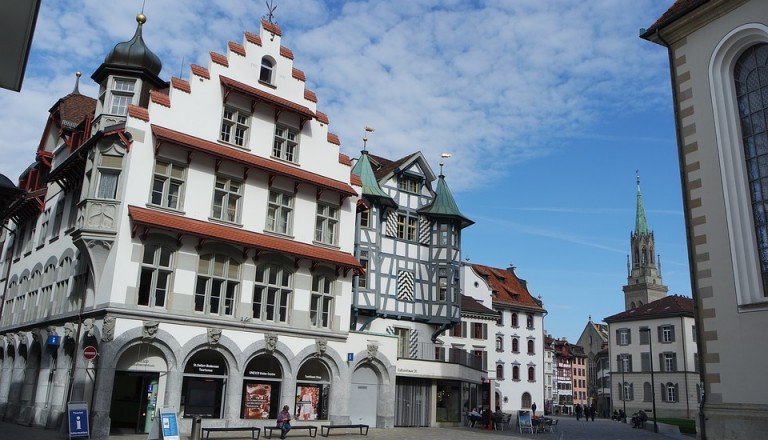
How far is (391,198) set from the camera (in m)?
41.8

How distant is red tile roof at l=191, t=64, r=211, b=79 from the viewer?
28.7m

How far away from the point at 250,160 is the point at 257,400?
1051 cm

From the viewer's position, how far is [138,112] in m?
26.8

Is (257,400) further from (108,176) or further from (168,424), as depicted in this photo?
(108,176)

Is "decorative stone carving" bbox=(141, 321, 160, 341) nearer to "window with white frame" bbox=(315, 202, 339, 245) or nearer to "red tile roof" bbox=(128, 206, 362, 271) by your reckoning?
"red tile roof" bbox=(128, 206, 362, 271)

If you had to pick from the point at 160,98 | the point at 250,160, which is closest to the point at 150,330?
the point at 250,160

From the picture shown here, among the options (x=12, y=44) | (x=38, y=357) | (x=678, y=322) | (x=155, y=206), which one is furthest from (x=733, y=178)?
(x=678, y=322)

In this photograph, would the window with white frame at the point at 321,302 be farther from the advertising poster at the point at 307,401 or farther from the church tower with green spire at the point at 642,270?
the church tower with green spire at the point at 642,270

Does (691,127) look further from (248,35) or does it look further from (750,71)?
(248,35)

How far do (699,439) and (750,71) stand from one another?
1012 cm

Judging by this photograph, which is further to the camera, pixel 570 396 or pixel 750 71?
pixel 570 396

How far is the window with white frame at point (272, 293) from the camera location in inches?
1150

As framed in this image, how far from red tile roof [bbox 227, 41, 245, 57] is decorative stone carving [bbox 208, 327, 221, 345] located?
12.6m

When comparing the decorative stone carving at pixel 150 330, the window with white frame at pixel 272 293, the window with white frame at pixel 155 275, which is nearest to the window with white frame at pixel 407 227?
the window with white frame at pixel 272 293
